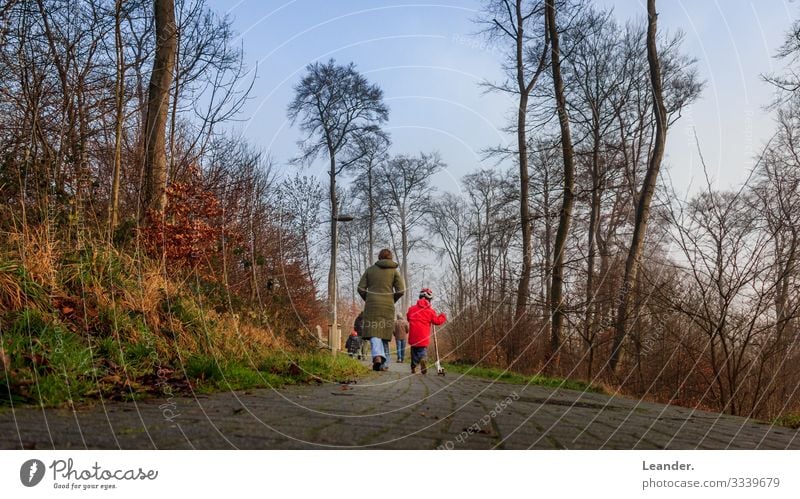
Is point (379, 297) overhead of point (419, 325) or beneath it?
overhead

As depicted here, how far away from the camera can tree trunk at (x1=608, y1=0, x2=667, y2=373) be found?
4.56 m

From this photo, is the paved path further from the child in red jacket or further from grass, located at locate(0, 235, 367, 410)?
the child in red jacket

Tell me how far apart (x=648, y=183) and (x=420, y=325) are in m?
3.70

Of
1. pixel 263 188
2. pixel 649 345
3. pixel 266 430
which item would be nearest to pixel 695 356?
pixel 649 345

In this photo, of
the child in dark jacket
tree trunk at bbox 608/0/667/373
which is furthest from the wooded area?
the child in dark jacket

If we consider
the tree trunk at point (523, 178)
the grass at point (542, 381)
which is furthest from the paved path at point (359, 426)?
the tree trunk at point (523, 178)

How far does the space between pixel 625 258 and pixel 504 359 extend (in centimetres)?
602

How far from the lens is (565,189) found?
24.6 ft

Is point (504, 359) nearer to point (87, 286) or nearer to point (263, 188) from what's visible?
point (263, 188)

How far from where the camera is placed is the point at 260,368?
5.43 m

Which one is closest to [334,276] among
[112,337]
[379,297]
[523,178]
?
[379,297]

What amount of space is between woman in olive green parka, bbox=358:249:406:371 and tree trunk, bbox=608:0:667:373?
2457 millimetres

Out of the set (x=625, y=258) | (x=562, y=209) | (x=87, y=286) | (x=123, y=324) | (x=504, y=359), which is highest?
(x=562, y=209)
